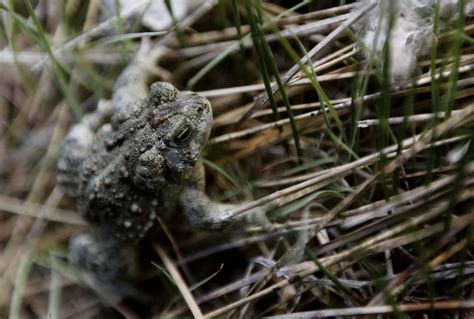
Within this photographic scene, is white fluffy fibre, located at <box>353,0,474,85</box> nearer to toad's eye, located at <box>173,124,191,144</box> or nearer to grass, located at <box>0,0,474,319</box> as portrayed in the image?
grass, located at <box>0,0,474,319</box>

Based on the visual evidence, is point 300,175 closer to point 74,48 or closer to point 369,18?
point 369,18

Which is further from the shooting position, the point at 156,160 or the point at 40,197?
the point at 40,197

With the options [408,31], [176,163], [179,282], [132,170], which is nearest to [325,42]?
[408,31]

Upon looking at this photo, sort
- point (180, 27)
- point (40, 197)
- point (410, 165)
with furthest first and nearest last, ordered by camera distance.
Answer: point (40, 197), point (180, 27), point (410, 165)

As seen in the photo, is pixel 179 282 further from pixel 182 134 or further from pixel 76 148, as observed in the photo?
pixel 76 148

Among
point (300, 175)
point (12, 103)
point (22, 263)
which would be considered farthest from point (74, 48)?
point (300, 175)

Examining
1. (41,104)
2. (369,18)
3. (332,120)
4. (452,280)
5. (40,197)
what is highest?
(369,18)
